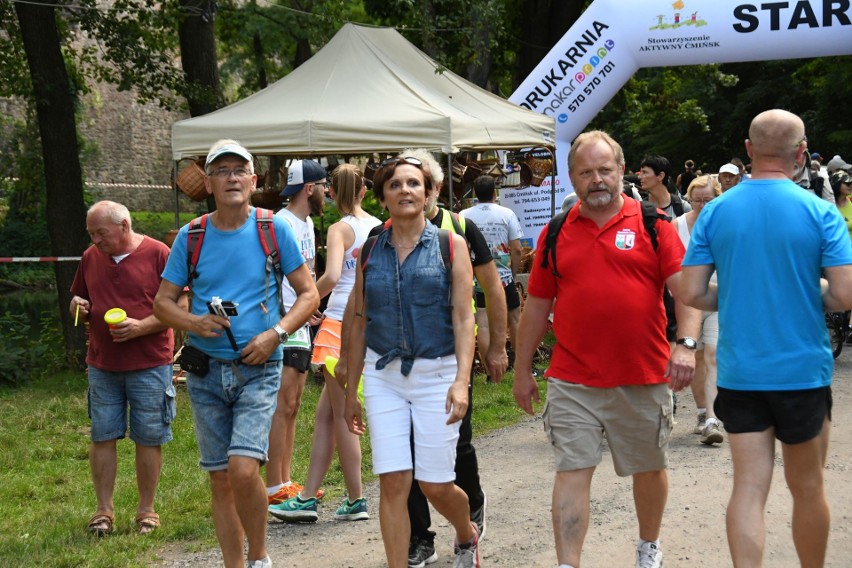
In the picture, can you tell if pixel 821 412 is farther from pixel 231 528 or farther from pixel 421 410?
pixel 231 528

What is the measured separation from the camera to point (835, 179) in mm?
12711

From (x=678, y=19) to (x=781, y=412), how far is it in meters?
10.3

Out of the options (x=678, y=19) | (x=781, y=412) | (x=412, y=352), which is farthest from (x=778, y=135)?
(x=678, y=19)

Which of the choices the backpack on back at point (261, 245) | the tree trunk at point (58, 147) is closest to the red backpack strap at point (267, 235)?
the backpack on back at point (261, 245)

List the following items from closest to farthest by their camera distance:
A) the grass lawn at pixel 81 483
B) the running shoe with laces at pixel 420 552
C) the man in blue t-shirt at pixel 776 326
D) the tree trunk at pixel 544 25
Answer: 1. the man in blue t-shirt at pixel 776 326
2. the running shoe with laces at pixel 420 552
3. the grass lawn at pixel 81 483
4. the tree trunk at pixel 544 25

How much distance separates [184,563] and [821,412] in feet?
10.5

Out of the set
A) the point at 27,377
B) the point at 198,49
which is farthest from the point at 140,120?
the point at 27,377

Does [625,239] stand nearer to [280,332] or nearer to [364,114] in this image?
[280,332]

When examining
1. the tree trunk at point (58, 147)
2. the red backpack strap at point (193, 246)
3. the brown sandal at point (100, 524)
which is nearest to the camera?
the red backpack strap at point (193, 246)

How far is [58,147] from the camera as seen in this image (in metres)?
15.2

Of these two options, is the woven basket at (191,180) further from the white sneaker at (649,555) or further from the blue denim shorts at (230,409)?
the white sneaker at (649,555)

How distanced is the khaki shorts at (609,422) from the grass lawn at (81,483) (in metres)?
2.28

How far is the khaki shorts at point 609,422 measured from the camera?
475cm

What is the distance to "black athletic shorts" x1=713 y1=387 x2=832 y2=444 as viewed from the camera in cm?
428
